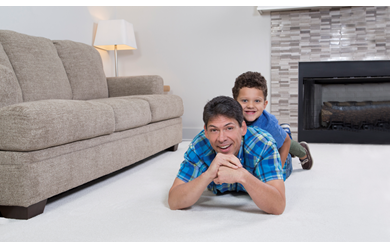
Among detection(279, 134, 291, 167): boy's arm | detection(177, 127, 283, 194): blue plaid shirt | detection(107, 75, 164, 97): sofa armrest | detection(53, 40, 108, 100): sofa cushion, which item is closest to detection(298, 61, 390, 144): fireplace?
detection(107, 75, 164, 97): sofa armrest

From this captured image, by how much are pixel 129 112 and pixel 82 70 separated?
2.82 ft

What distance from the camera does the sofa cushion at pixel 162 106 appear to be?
237 cm

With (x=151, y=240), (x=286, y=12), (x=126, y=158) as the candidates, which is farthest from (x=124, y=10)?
(x=151, y=240)

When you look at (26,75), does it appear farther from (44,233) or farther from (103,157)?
(44,233)

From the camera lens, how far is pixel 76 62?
259 centimetres

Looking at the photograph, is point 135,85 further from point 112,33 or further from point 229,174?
point 229,174

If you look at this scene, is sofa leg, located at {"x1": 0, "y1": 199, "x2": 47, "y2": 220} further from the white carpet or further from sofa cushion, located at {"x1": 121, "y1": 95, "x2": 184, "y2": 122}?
sofa cushion, located at {"x1": 121, "y1": 95, "x2": 184, "y2": 122}

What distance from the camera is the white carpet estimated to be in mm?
1100

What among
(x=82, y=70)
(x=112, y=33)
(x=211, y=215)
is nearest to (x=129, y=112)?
(x=82, y=70)

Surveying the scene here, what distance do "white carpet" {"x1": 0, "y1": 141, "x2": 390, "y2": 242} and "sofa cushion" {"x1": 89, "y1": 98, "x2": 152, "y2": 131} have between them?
0.33m

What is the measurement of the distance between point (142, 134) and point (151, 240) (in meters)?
1.23

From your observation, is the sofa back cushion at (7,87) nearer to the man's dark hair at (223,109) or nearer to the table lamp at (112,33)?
the man's dark hair at (223,109)

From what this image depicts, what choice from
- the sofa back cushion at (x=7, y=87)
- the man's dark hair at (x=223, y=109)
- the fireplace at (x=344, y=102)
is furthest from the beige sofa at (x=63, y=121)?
the fireplace at (x=344, y=102)

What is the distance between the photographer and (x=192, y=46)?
12.3 feet
